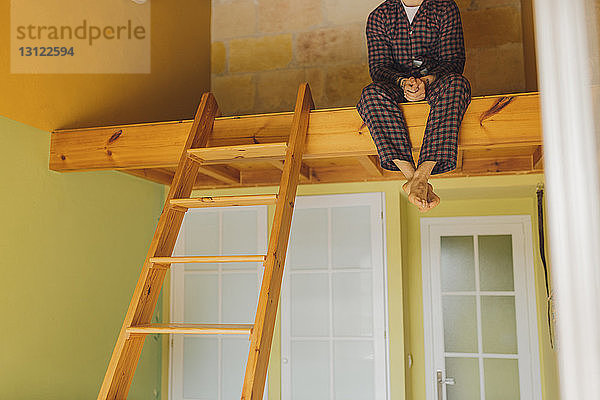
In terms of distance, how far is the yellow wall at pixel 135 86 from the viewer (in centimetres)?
273

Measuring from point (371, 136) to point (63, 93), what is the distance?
5.21 feet

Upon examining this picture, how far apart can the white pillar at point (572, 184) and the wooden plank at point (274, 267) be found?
1.46 meters

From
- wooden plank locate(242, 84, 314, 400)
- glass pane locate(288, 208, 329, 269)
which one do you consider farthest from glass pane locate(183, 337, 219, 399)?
wooden plank locate(242, 84, 314, 400)

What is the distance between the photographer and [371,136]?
8.68ft

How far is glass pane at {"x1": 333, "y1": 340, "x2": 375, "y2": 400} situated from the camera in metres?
3.80

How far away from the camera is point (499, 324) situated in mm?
4379

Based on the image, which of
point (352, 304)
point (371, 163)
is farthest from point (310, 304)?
point (371, 163)

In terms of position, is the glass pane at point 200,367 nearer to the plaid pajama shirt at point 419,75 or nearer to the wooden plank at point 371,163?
the wooden plank at point 371,163

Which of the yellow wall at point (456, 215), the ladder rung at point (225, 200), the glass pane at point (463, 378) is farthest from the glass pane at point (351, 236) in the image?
the ladder rung at point (225, 200)

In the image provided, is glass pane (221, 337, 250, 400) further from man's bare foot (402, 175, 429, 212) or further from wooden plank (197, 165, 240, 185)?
man's bare foot (402, 175, 429, 212)

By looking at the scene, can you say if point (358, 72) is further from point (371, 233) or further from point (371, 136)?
point (371, 136)

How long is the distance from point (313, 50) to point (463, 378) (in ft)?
8.86

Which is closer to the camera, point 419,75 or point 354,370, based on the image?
point 419,75

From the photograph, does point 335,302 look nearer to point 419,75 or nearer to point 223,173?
point 223,173
